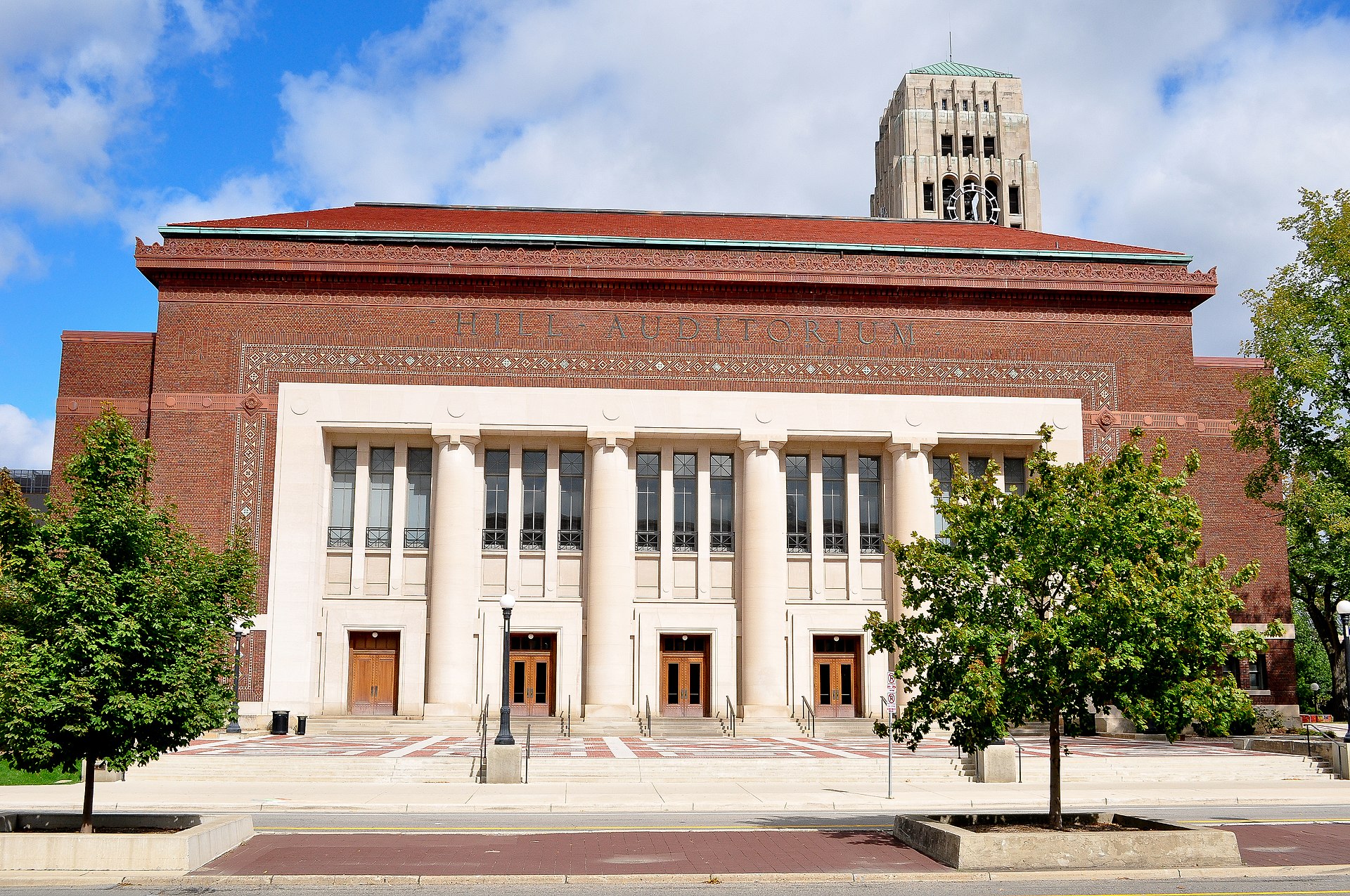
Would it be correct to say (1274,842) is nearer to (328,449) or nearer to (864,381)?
(864,381)

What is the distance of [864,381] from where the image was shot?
40594 millimetres

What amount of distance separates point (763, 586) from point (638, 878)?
86.1ft

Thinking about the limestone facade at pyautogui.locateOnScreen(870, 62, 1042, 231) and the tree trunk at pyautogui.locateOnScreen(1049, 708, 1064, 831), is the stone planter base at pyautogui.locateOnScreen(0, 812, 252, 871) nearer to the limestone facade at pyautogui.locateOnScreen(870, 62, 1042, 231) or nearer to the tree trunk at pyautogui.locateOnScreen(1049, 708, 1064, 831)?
the tree trunk at pyautogui.locateOnScreen(1049, 708, 1064, 831)

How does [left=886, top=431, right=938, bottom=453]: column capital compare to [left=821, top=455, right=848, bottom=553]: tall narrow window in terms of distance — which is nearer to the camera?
[left=886, top=431, right=938, bottom=453]: column capital

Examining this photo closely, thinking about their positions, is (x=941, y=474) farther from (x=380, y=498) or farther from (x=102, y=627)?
(x=102, y=627)

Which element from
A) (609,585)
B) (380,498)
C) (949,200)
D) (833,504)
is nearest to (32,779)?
(380,498)

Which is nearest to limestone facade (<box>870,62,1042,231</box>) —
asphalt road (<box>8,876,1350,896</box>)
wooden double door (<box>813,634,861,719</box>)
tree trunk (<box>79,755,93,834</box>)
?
wooden double door (<box>813,634,861,719</box>)

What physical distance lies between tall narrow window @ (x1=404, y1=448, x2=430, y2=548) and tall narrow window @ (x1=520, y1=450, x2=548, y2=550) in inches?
127

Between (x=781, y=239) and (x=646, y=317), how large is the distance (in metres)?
6.99

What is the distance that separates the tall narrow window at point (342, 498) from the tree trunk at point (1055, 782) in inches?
1137

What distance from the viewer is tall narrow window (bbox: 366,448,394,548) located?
3991 cm

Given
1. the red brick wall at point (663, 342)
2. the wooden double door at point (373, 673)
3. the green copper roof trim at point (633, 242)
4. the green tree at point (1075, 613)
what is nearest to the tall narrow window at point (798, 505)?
the red brick wall at point (663, 342)

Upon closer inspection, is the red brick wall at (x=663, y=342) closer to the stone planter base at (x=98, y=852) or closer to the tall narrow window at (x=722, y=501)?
the tall narrow window at (x=722, y=501)

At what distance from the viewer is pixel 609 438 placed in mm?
39438
